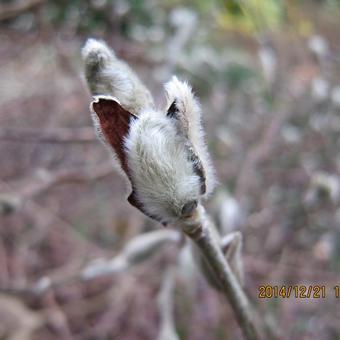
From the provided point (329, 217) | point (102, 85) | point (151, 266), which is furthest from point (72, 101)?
point (102, 85)

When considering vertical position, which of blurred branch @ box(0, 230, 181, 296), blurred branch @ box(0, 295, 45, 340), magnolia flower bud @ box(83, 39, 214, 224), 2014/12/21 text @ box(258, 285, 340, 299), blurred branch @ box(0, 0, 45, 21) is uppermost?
blurred branch @ box(0, 0, 45, 21)

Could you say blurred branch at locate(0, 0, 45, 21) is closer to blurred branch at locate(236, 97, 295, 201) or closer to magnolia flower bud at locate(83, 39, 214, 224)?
blurred branch at locate(236, 97, 295, 201)

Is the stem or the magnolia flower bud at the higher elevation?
the magnolia flower bud

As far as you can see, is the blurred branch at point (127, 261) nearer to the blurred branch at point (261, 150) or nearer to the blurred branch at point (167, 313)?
the blurred branch at point (167, 313)

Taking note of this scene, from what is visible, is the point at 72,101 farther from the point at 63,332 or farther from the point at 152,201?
the point at 152,201
